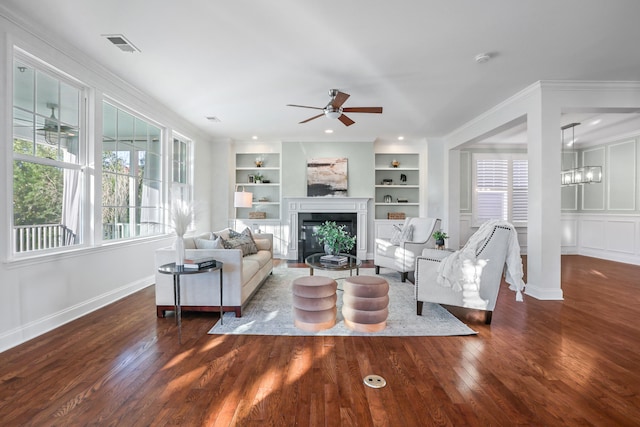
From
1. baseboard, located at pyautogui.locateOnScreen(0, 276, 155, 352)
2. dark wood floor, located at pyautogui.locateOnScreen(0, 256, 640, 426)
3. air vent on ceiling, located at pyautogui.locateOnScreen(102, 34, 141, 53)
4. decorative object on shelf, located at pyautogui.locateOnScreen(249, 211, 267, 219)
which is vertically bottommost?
dark wood floor, located at pyautogui.locateOnScreen(0, 256, 640, 426)

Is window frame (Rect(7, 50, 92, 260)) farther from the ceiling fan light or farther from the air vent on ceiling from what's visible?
the ceiling fan light

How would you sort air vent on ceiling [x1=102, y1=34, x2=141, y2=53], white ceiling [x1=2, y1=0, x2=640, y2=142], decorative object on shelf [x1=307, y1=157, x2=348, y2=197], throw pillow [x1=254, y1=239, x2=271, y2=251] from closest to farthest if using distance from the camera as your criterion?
white ceiling [x1=2, y1=0, x2=640, y2=142] → air vent on ceiling [x1=102, y1=34, x2=141, y2=53] → throw pillow [x1=254, y1=239, x2=271, y2=251] → decorative object on shelf [x1=307, y1=157, x2=348, y2=197]

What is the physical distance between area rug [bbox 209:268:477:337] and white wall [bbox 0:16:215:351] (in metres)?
1.48

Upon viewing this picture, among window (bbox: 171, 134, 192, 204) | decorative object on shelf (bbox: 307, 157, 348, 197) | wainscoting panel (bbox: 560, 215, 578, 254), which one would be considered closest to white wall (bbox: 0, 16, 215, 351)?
window (bbox: 171, 134, 192, 204)

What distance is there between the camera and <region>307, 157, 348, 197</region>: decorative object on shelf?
682 centimetres

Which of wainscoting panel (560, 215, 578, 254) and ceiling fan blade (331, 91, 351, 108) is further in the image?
wainscoting panel (560, 215, 578, 254)

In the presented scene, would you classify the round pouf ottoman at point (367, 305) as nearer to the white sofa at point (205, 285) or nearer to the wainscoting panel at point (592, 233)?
the white sofa at point (205, 285)

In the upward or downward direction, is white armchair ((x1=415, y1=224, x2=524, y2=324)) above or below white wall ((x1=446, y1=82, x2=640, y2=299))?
below

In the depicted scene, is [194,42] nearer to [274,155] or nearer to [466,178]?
[274,155]

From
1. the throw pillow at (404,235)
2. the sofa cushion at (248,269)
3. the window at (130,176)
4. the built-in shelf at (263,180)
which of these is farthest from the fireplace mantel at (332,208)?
the sofa cushion at (248,269)

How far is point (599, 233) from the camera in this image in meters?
7.02

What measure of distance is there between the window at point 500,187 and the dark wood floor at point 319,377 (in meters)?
4.62

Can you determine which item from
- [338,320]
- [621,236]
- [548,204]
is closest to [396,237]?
[548,204]

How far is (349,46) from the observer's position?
9.84 ft
